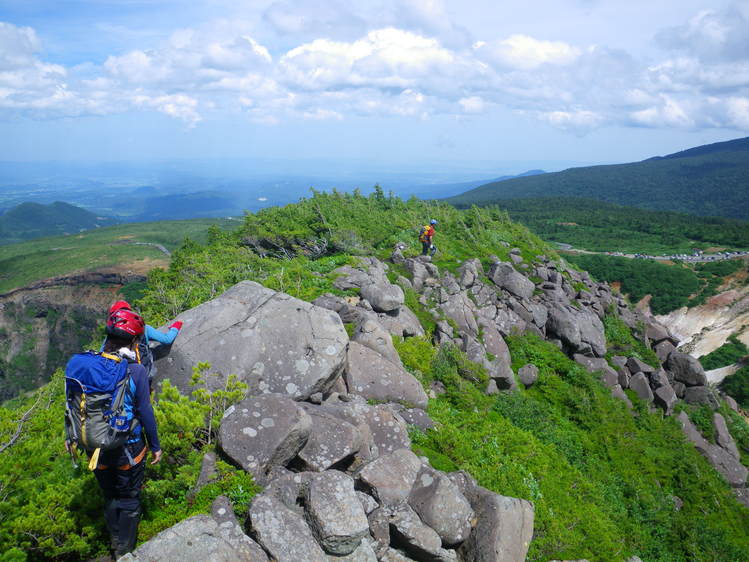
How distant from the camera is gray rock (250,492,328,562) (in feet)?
20.2

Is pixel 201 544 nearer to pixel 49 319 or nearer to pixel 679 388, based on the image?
pixel 679 388

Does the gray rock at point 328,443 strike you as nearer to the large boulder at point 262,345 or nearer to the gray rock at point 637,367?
the large boulder at point 262,345

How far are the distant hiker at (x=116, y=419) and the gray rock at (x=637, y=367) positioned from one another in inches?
978

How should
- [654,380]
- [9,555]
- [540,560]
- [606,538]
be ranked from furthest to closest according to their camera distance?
[654,380] < [606,538] < [540,560] < [9,555]

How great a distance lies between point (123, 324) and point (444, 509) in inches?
241

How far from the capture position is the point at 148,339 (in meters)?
8.57

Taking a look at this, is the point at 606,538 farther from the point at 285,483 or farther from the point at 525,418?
the point at 285,483

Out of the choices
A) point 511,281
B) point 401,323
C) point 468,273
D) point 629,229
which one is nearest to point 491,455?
point 401,323

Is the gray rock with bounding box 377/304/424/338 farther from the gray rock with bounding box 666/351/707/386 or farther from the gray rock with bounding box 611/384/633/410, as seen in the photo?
the gray rock with bounding box 666/351/707/386

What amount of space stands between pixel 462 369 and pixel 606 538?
6792mm

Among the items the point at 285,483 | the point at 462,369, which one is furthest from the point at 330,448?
the point at 462,369

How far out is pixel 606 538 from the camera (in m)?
10.7

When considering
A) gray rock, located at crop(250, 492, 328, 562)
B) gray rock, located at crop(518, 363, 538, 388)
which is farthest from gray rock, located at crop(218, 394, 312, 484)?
gray rock, located at crop(518, 363, 538, 388)

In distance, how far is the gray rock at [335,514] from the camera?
6.57m
